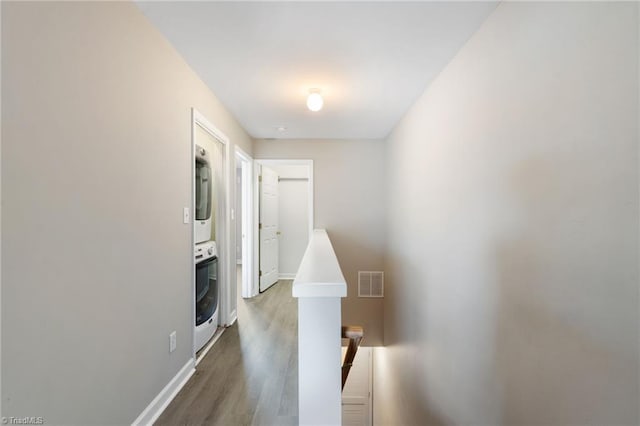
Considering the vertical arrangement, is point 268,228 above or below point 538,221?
below

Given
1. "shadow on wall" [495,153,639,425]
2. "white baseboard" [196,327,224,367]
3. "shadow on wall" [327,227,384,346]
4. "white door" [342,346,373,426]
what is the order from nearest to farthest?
"shadow on wall" [495,153,639,425] → "white baseboard" [196,327,224,367] → "shadow on wall" [327,227,384,346] → "white door" [342,346,373,426]

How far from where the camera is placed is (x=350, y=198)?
400 centimetres

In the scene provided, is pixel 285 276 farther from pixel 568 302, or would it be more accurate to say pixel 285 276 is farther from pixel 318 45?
pixel 568 302

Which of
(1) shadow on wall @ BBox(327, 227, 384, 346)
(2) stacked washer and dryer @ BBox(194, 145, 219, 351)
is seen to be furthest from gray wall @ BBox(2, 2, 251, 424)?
(1) shadow on wall @ BBox(327, 227, 384, 346)

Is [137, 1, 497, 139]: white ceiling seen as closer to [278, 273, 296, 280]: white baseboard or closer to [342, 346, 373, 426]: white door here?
[278, 273, 296, 280]: white baseboard

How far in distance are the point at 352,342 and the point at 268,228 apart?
3241mm

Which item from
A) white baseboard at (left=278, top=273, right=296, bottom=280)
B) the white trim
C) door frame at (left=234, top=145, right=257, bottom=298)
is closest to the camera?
the white trim

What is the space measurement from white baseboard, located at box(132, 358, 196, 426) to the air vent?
2.53m

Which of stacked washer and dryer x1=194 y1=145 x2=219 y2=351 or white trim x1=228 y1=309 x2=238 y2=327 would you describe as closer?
stacked washer and dryer x1=194 y1=145 x2=219 y2=351

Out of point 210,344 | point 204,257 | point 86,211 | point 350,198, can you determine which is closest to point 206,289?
point 204,257

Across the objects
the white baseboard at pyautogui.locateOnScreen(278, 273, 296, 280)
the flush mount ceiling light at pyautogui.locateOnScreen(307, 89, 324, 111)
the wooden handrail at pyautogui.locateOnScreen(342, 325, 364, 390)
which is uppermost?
the flush mount ceiling light at pyautogui.locateOnScreen(307, 89, 324, 111)

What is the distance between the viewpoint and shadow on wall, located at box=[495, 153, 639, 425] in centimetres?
75

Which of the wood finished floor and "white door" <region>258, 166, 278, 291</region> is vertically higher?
"white door" <region>258, 166, 278, 291</region>

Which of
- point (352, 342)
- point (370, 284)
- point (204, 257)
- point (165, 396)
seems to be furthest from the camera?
point (370, 284)
